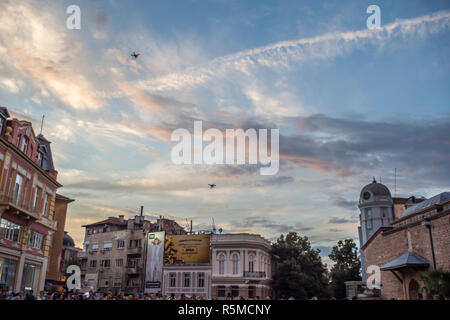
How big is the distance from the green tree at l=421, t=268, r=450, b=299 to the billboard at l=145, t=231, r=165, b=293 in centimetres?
4137

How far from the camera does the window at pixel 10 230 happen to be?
25656 millimetres

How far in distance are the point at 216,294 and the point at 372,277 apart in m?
22.8

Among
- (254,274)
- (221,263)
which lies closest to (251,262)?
(254,274)

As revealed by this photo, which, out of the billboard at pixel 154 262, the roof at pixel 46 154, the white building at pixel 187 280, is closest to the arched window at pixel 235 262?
the white building at pixel 187 280

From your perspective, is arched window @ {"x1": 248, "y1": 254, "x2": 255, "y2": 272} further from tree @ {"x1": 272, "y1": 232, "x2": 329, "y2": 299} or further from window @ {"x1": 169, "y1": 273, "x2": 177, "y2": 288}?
window @ {"x1": 169, "y1": 273, "x2": 177, "y2": 288}

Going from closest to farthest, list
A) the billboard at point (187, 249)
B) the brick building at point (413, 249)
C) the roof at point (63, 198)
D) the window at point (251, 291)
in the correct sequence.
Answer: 1. the brick building at point (413, 249)
2. the roof at point (63, 198)
3. the window at point (251, 291)
4. the billboard at point (187, 249)

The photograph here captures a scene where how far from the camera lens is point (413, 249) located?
3042 cm

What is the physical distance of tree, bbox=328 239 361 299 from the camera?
2776 inches

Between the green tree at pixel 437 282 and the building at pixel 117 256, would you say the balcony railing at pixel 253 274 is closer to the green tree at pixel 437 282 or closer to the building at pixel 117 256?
the building at pixel 117 256

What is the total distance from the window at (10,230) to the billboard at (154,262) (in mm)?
31746

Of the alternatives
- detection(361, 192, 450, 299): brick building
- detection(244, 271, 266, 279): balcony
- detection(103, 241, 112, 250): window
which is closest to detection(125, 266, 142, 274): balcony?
detection(103, 241, 112, 250): window

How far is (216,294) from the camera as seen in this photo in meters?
52.6
